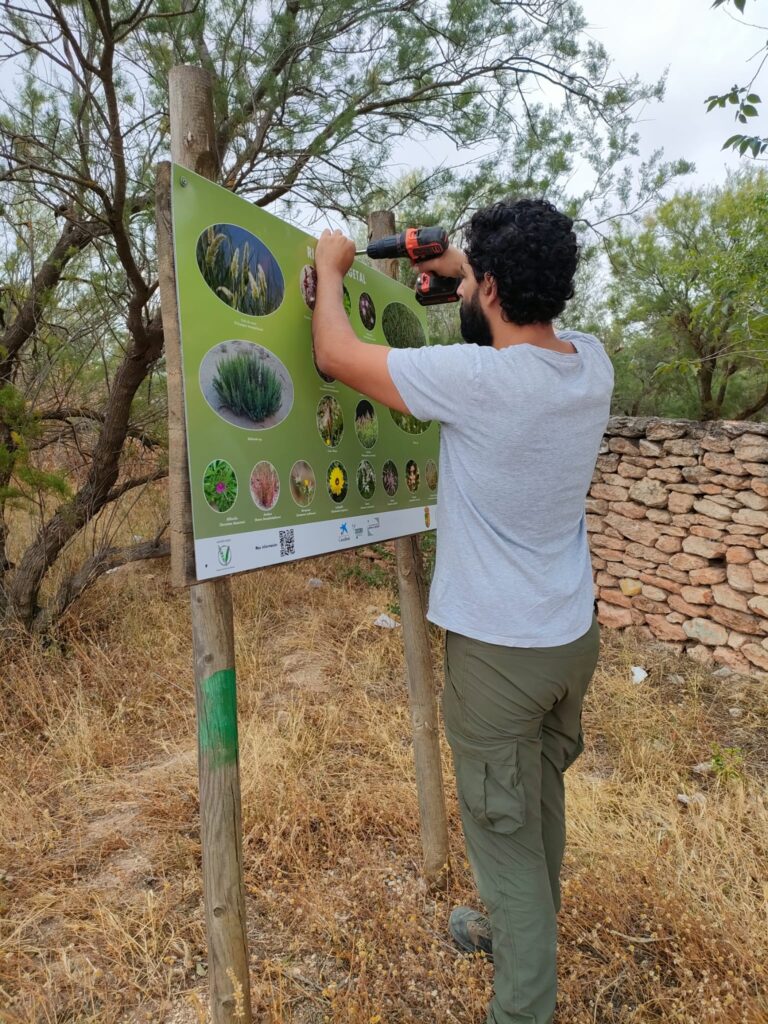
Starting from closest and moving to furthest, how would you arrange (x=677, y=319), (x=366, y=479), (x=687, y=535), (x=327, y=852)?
(x=366, y=479) → (x=327, y=852) → (x=687, y=535) → (x=677, y=319)

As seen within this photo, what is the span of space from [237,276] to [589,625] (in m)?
1.15

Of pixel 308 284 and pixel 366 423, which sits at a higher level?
pixel 308 284

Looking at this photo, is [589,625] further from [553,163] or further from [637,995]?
[553,163]

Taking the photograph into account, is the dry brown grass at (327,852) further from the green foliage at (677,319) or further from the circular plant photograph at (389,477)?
the green foliage at (677,319)

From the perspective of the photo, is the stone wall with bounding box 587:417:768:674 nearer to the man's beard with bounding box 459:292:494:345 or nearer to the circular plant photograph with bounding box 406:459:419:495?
the circular plant photograph with bounding box 406:459:419:495

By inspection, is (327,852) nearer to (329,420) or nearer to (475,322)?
(329,420)

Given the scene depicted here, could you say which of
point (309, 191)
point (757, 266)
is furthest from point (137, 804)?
Answer: point (757, 266)

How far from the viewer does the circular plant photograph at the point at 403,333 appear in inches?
86.0

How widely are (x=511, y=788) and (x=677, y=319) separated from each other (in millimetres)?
7290

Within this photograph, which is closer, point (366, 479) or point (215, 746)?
point (215, 746)

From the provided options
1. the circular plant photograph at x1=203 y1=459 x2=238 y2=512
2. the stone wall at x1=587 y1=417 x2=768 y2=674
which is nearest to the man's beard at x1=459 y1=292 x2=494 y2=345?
the circular plant photograph at x1=203 y1=459 x2=238 y2=512

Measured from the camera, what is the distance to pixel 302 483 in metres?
1.66

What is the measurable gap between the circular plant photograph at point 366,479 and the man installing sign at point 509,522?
421 millimetres

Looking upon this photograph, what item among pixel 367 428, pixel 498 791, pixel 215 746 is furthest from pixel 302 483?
pixel 498 791
